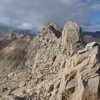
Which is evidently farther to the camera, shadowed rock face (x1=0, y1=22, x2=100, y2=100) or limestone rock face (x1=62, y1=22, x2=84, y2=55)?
limestone rock face (x1=62, y1=22, x2=84, y2=55)

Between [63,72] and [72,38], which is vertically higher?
[72,38]

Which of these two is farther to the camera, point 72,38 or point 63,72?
point 72,38

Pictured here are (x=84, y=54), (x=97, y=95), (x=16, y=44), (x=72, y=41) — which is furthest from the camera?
(x=16, y=44)

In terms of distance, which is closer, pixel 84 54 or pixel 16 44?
pixel 84 54

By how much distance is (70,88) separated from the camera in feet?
85.8

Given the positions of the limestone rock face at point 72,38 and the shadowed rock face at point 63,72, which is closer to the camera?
the shadowed rock face at point 63,72

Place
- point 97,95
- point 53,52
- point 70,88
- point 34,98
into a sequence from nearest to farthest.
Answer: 1. point 97,95
2. point 70,88
3. point 34,98
4. point 53,52

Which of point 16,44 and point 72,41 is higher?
point 72,41

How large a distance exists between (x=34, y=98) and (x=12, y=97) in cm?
225

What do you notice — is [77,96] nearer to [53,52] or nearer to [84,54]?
[84,54]

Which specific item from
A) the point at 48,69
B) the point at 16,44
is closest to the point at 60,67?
the point at 48,69

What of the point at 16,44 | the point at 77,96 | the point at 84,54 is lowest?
the point at 16,44

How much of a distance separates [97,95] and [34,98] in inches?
367

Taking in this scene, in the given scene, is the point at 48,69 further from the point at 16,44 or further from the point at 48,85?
the point at 16,44
